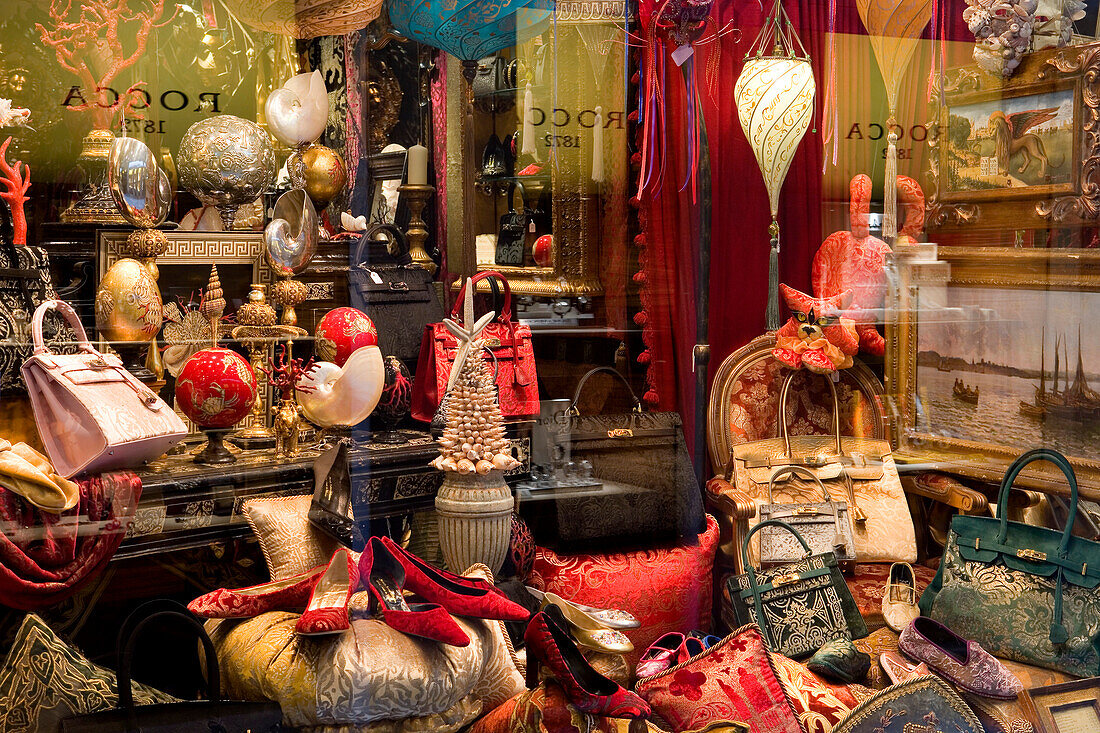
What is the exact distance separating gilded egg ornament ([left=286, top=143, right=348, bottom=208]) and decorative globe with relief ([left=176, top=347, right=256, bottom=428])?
0.44 meters

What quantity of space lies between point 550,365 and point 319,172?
76cm

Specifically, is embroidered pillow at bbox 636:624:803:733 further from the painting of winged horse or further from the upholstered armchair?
the painting of winged horse

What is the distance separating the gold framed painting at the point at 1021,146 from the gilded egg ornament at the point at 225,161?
190 cm

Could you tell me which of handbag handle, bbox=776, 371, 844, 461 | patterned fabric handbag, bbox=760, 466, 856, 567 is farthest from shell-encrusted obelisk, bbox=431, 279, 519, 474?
handbag handle, bbox=776, 371, 844, 461

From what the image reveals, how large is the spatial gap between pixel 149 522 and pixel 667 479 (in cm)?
134

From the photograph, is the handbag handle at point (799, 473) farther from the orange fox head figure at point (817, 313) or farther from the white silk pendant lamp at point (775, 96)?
the white silk pendant lamp at point (775, 96)

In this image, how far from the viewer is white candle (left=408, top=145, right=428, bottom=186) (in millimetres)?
2644

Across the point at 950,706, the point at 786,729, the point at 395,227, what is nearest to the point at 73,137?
the point at 395,227

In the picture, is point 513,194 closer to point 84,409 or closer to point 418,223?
point 418,223

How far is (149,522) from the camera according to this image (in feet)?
6.56

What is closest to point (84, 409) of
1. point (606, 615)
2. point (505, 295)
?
point (505, 295)

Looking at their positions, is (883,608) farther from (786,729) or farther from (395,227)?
(395,227)

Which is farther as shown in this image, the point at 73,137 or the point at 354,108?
the point at 354,108

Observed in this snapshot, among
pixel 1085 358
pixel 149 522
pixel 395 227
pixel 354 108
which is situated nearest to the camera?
pixel 149 522
